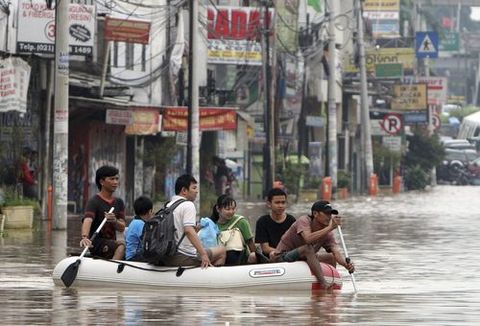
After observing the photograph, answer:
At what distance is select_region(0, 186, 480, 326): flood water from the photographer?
50.8 feet

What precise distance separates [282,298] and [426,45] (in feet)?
242

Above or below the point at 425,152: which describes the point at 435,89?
above

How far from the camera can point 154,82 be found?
183 ft

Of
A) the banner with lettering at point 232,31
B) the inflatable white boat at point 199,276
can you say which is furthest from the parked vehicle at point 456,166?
the inflatable white boat at point 199,276

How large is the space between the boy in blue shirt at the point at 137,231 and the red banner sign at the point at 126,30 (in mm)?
24804

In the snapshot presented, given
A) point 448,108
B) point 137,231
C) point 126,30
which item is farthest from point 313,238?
point 448,108

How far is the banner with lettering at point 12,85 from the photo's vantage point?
37.3 meters

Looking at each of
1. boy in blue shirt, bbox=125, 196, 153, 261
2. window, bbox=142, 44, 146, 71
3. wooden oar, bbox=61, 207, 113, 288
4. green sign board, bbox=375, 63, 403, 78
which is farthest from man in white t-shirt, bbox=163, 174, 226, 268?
green sign board, bbox=375, 63, 403, 78

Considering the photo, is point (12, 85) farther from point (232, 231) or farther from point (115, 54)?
point (232, 231)

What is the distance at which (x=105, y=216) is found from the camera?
1941cm

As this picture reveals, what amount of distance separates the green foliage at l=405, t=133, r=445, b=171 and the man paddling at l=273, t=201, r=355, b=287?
267 ft

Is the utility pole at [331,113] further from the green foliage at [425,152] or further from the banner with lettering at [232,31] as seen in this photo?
the green foliage at [425,152]

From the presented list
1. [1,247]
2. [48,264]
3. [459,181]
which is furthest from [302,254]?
[459,181]

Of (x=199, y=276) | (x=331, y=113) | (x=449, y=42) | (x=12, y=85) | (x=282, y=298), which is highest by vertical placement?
(x=449, y=42)
